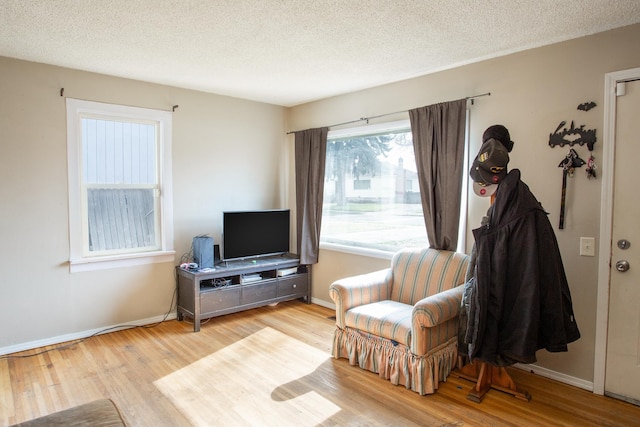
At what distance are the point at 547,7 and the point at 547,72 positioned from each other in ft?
2.25

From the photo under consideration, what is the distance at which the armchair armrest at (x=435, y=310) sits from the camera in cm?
254

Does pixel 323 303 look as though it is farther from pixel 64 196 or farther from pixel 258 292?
pixel 64 196

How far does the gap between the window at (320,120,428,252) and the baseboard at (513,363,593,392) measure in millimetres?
1304

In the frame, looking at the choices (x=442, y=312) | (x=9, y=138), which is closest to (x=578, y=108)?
(x=442, y=312)

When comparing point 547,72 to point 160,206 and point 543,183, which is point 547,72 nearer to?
point 543,183

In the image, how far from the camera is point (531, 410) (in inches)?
95.9

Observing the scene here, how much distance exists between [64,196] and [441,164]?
133 inches

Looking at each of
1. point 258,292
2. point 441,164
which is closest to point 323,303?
point 258,292

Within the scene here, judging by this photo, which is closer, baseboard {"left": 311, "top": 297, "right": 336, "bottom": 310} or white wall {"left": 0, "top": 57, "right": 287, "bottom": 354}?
white wall {"left": 0, "top": 57, "right": 287, "bottom": 354}

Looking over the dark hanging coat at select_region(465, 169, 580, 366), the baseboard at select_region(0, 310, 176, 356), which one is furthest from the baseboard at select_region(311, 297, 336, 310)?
the dark hanging coat at select_region(465, 169, 580, 366)

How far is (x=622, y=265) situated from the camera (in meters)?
2.54

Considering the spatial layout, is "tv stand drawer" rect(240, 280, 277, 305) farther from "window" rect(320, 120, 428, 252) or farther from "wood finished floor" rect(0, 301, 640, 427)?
"window" rect(320, 120, 428, 252)

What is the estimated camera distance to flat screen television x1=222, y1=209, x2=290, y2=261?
4184 mm

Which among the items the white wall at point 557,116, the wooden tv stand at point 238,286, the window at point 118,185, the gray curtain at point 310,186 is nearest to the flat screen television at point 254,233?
the wooden tv stand at point 238,286
